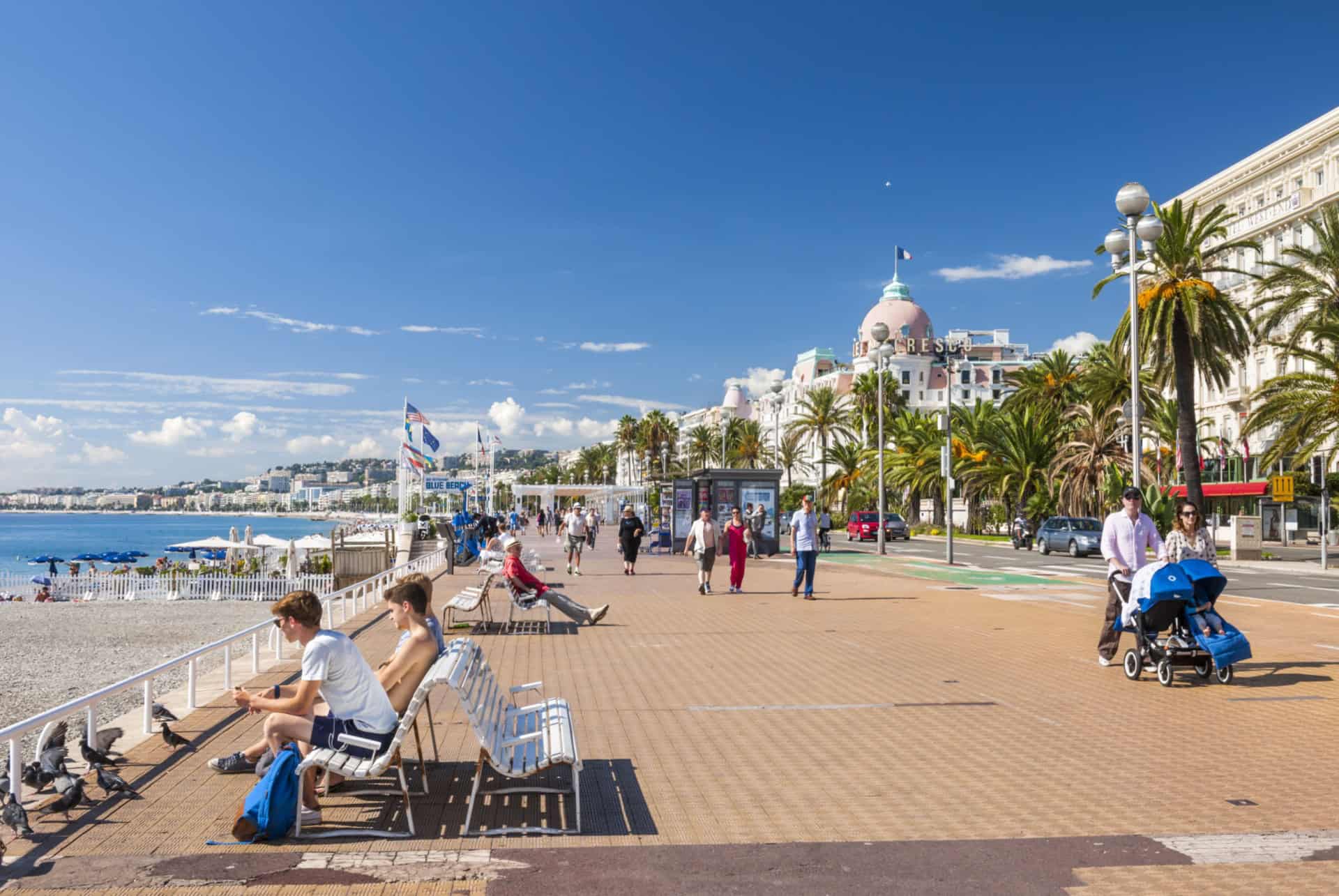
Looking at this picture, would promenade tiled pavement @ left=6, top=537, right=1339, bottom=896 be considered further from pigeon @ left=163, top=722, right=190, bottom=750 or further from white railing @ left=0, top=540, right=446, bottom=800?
white railing @ left=0, top=540, right=446, bottom=800

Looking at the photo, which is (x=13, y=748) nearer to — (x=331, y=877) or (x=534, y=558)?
(x=331, y=877)

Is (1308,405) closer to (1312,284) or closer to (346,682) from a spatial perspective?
(1312,284)

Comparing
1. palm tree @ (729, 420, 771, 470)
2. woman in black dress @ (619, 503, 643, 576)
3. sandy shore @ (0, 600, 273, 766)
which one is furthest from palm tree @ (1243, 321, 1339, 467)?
palm tree @ (729, 420, 771, 470)

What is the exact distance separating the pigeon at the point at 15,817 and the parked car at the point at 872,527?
1884 inches

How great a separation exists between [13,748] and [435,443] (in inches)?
1520

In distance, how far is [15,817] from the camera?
5117 millimetres

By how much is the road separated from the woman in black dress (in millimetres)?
9672

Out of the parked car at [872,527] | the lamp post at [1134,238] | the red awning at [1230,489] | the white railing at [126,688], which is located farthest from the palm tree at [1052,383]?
the white railing at [126,688]

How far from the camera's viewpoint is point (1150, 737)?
7484 millimetres

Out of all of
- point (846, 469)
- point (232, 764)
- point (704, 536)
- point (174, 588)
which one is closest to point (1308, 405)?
point (704, 536)

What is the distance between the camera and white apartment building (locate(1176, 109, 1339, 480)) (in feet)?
174

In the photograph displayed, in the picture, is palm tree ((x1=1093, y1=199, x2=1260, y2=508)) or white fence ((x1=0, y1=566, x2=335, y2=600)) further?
white fence ((x1=0, y1=566, x2=335, y2=600))

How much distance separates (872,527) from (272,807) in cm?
4894

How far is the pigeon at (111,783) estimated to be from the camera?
5.82 metres
